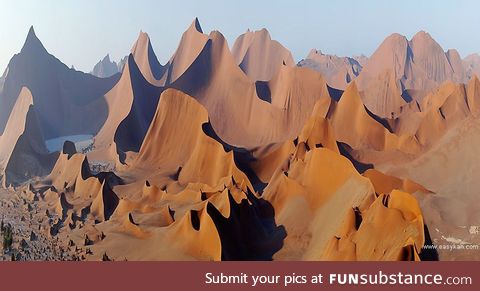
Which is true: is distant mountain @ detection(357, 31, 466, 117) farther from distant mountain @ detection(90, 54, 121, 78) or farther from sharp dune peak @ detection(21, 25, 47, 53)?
distant mountain @ detection(90, 54, 121, 78)

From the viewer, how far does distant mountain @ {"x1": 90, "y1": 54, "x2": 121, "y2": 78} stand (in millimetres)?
99000

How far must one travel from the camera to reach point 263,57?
73.9 metres

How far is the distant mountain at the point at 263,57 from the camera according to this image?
7256 cm

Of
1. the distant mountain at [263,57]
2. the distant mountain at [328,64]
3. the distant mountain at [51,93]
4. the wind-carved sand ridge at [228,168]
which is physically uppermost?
the distant mountain at [328,64]

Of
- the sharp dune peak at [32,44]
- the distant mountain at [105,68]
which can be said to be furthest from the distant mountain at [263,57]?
the distant mountain at [105,68]

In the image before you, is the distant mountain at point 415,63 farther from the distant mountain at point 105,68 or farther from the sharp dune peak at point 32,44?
the distant mountain at point 105,68

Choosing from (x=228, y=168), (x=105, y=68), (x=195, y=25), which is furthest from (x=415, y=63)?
(x=228, y=168)

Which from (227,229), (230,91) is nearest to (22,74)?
(230,91)

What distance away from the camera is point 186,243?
1764 cm

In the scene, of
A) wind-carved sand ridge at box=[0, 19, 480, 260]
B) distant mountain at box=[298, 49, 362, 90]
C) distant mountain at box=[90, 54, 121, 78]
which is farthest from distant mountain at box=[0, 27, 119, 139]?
distant mountain at box=[298, 49, 362, 90]

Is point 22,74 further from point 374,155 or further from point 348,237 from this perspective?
A: point 348,237

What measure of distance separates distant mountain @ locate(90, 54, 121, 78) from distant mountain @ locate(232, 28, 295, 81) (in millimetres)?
34438

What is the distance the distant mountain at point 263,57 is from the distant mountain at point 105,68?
113 ft

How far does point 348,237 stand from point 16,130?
34.1 metres
